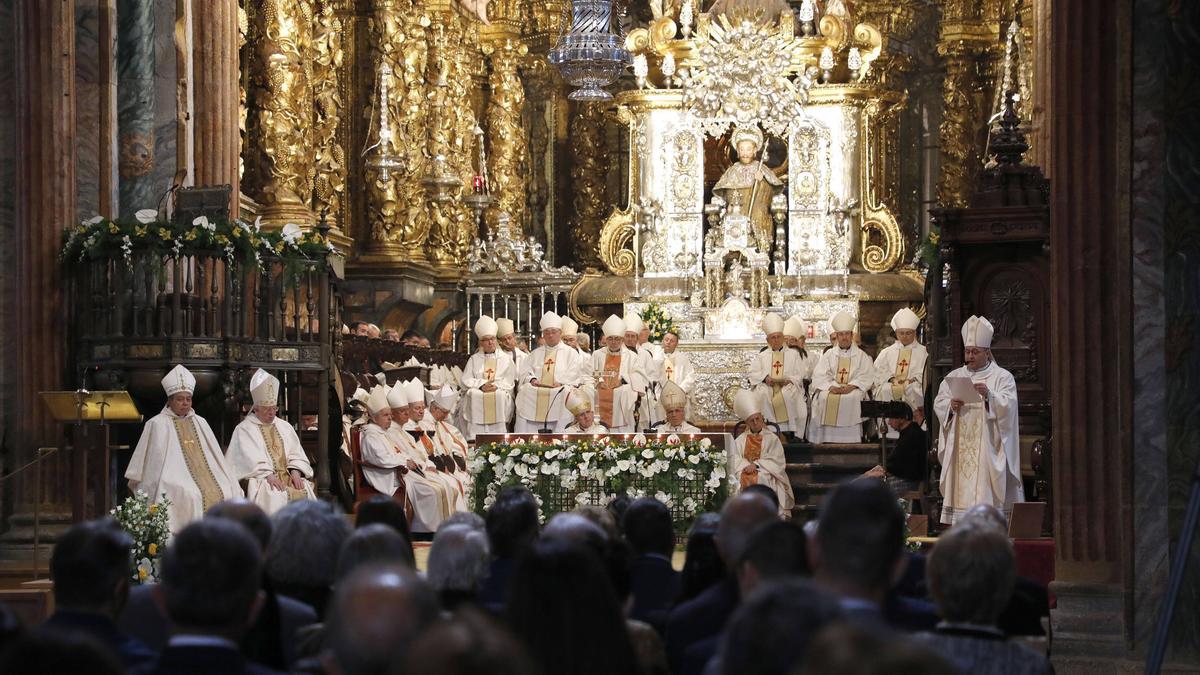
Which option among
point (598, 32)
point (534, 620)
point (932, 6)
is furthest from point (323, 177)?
point (534, 620)

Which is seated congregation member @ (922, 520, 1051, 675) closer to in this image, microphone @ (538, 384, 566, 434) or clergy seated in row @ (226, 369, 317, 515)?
clergy seated in row @ (226, 369, 317, 515)

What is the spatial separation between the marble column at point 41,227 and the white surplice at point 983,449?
6.51 meters

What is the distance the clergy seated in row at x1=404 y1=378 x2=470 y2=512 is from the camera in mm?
17969

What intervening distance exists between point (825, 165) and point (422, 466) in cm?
1016

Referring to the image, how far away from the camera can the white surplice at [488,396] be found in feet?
67.1

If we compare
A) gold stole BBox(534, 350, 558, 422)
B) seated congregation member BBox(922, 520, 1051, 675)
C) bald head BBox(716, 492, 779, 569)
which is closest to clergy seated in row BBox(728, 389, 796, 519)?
gold stole BBox(534, 350, 558, 422)

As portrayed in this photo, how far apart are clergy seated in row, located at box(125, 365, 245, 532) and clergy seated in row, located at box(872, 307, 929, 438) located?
8771 mm

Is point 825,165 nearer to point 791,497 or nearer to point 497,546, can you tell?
point 791,497

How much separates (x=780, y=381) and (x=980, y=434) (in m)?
6.71

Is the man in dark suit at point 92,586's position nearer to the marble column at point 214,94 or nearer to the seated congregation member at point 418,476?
the marble column at point 214,94

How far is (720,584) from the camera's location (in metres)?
5.66

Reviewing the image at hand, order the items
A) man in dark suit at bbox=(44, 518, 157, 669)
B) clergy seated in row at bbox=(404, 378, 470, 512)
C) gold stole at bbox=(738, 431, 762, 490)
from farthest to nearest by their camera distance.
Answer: clergy seated in row at bbox=(404, 378, 470, 512)
gold stole at bbox=(738, 431, 762, 490)
man in dark suit at bbox=(44, 518, 157, 669)

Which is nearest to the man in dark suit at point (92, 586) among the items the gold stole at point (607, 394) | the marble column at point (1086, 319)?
the marble column at point (1086, 319)

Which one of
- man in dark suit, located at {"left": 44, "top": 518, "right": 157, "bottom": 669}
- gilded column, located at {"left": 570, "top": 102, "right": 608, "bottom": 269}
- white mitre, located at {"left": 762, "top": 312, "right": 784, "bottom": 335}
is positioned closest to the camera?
man in dark suit, located at {"left": 44, "top": 518, "right": 157, "bottom": 669}
